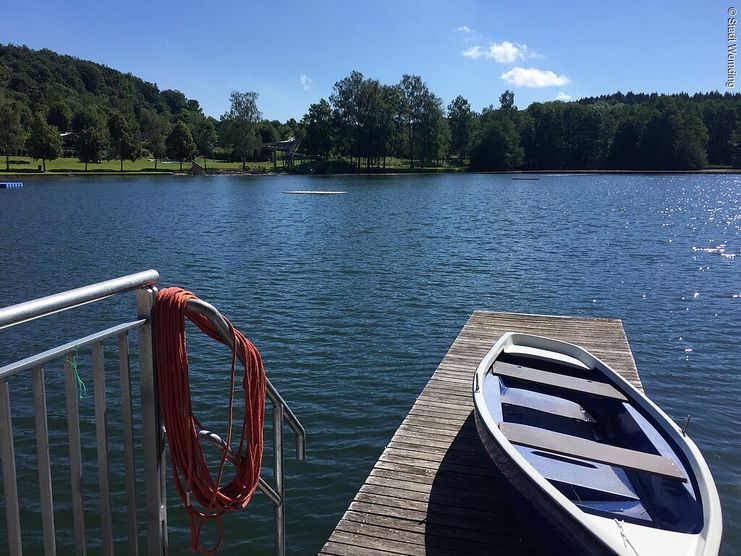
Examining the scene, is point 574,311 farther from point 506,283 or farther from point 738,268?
point 738,268

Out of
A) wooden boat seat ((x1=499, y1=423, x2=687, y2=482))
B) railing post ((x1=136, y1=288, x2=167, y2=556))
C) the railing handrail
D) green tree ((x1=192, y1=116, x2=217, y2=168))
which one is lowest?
wooden boat seat ((x1=499, y1=423, x2=687, y2=482))

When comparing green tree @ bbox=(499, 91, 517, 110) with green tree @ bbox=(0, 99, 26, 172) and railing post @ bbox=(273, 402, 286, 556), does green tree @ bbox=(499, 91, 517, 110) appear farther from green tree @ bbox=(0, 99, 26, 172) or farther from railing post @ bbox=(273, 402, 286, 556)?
railing post @ bbox=(273, 402, 286, 556)

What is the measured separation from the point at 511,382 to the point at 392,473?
176 centimetres

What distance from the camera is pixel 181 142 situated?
100375 millimetres

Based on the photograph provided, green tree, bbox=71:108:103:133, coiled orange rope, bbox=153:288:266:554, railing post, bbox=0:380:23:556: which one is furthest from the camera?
green tree, bbox=71:108:103:133

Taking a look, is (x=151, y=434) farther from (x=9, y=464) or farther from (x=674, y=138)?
(x=674, y=138)

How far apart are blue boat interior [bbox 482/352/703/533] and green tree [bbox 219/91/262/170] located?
103 meters

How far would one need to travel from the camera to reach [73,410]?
228 cm

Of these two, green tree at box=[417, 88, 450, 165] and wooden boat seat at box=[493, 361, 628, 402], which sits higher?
green tree at box=[417, 88, 450, 165]

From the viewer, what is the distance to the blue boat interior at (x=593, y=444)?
405 cm

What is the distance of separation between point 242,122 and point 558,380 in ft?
343

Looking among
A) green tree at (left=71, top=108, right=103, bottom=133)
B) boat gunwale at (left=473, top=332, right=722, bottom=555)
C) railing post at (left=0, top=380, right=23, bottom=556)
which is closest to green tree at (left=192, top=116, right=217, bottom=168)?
green tree at (left=71, top=108, right=103, bottom=133)

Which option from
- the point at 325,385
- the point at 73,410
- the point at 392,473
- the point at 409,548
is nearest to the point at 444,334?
the point at 325,385

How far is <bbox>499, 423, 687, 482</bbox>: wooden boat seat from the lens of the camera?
13.7 ft
